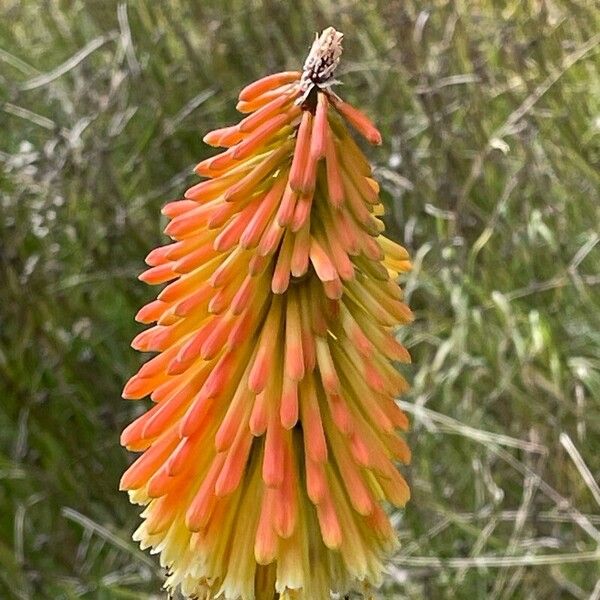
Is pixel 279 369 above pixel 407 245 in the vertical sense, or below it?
above

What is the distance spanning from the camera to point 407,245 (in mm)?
2928

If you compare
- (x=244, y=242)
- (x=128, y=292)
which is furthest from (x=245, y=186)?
(x=128, y=292)

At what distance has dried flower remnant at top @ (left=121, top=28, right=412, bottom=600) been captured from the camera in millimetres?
1111

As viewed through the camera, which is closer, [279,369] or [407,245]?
[279,369]

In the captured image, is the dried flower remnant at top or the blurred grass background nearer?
the dried flower remnant at top

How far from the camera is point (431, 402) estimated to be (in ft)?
9.91

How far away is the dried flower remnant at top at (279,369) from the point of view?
1.11m

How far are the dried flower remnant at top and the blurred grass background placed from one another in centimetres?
135

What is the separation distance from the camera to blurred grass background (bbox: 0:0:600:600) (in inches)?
107

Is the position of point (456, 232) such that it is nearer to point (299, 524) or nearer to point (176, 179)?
point (176, 179)

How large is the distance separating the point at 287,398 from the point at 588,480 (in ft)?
4.67

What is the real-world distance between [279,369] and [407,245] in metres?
1.78

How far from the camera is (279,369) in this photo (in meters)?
1.20

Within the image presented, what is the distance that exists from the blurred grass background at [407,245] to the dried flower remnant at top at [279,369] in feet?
4.42
